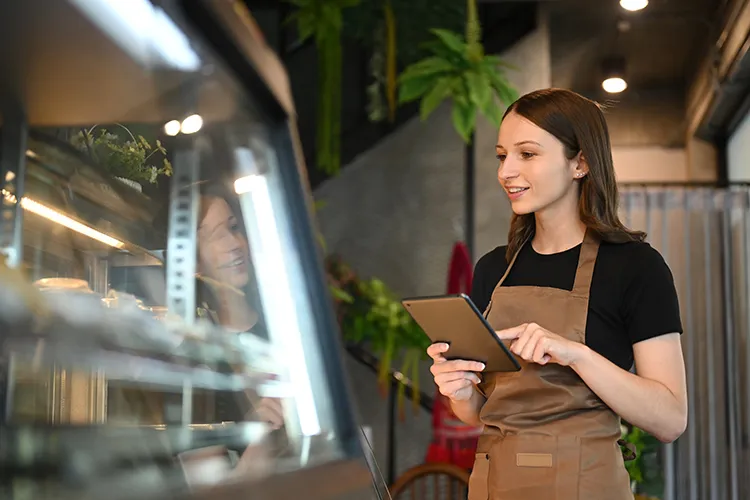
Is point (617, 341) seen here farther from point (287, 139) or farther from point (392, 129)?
point (392, 129)

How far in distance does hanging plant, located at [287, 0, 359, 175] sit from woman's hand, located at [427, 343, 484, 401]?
292 centimetres

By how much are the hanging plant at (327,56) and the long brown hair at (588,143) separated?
2.84 metres

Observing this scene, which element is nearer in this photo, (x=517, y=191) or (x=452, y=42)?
(x=517, y=191)

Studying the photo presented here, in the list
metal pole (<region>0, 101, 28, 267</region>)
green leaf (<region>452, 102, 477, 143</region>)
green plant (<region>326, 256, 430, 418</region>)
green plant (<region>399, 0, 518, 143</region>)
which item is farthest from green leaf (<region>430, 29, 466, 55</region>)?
metal pole (<region>0, 101, 28, 267</region>)

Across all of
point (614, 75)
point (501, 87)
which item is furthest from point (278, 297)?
point (614, 75)

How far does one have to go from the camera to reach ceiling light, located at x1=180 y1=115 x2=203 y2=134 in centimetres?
96

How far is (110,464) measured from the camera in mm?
586

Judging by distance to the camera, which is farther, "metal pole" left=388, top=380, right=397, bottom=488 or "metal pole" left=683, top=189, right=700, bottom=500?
"metal pole" left=388, top=380, right=397, bottom=488

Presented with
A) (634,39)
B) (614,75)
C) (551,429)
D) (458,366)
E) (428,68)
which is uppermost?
(634,39)

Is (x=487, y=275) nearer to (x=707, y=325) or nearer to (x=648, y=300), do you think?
(x=648, y=300)

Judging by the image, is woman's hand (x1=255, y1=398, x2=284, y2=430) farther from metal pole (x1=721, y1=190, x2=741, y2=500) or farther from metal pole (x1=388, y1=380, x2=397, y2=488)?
metal pole (x1=721, y1=190, x2=741, y2=500)

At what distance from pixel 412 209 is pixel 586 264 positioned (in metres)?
4.18

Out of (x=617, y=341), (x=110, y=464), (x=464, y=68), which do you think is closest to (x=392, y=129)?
(x=464, y=68)

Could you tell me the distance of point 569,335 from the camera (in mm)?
1460
